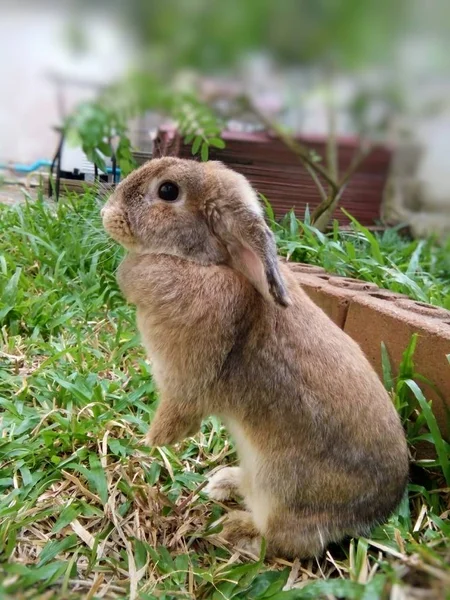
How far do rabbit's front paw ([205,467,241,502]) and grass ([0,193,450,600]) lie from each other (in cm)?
4

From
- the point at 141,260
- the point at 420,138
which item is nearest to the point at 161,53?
the point at 420,138

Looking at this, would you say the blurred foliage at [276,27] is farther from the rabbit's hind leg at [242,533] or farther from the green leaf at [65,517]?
the rabbit's hind leg at [242,533]

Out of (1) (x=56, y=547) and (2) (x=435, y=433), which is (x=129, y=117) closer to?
(1) (x=56, y=547)

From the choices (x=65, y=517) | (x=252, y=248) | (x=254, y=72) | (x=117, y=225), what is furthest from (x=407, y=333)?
(x=254, y=72)

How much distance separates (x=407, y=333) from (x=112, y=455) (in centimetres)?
130

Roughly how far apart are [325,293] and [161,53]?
2073mm

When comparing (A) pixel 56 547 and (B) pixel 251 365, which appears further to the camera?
(B) pixel 251 365

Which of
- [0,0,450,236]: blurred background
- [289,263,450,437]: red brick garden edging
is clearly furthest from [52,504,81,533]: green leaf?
[289,263,450,437]: red brick garden edging

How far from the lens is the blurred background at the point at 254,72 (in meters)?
0.72

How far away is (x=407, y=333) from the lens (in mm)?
2371

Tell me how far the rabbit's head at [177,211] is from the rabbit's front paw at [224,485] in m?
0.84

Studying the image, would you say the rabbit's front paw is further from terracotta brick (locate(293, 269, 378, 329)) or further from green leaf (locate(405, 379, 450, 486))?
terracotta brick (locate(293, 269, 378, 329))

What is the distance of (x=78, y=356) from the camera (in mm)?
2592

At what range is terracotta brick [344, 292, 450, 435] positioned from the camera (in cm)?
224
